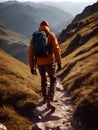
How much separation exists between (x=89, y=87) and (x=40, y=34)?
19.8ft

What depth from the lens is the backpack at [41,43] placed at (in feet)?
48.2

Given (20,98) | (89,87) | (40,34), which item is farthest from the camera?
(89,87)

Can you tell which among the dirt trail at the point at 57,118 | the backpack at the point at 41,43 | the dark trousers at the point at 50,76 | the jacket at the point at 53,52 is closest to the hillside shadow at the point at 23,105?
the dirt trail at the point at 57,118

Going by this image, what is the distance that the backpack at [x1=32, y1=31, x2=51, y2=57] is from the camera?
14.7 meters

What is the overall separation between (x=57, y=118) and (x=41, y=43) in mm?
4094

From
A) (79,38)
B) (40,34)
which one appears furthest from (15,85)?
(79,38)

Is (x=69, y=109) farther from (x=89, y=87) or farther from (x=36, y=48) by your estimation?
(x=36, y=48)

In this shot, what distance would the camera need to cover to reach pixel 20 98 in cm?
1716

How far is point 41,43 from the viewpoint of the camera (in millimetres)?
14695

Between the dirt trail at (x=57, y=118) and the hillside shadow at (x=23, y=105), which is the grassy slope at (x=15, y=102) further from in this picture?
the dirt trail at (x=57, y=118)

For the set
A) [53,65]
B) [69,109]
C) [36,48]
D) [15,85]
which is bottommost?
[69,109]

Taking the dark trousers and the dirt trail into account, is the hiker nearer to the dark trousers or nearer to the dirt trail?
the dark trousers

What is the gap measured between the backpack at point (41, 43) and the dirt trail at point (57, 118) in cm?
325

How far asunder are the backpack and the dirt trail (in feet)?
10.7
